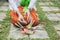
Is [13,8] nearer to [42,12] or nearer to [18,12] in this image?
[18,12]

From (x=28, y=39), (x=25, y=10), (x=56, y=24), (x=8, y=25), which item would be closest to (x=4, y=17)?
(x=8, y=25)

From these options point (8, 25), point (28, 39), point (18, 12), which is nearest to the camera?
point (28, 39)

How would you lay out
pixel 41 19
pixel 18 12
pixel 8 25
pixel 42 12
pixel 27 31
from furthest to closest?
1. pixel 42 12
2. pixel 41 19
3. pixel 8 25
4. pixel 18 12
5. pixel 27 31

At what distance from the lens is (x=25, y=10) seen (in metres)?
4.42

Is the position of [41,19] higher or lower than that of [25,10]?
lower

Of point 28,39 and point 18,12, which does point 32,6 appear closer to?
point 18,12

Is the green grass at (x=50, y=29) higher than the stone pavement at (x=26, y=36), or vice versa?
the stone pavement at (x=26, y=36)

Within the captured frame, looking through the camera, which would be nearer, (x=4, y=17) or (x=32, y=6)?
(x=32, y=6)

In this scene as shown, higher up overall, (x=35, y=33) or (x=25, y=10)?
(x=25, y=10)

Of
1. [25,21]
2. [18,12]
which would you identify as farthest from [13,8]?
[25,21]

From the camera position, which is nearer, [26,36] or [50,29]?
[26,36]

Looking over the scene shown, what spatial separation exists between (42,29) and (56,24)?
581 millimetres

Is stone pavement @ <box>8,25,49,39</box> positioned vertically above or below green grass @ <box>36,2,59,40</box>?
above

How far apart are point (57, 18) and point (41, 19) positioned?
19.8 inches
